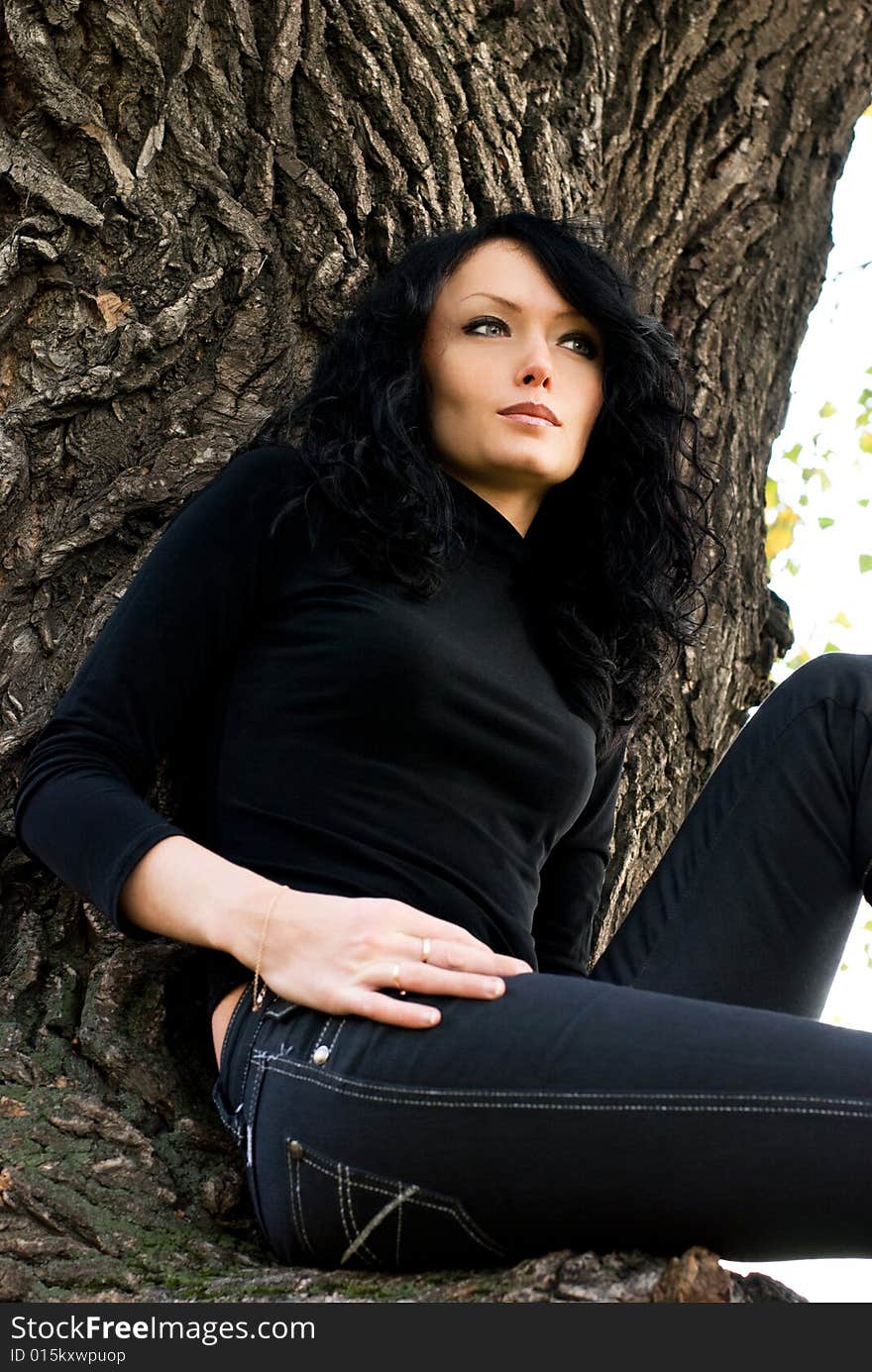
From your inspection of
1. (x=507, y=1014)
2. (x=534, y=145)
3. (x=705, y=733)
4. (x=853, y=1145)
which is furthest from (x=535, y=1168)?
(x=534, y=145)

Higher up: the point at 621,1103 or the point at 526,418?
the point at 526,418

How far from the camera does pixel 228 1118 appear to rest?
2.11 meters

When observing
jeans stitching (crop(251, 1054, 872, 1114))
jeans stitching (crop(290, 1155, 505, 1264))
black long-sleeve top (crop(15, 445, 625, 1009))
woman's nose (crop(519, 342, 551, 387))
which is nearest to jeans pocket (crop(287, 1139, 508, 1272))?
jeans stitching (crop(290, 1155, 505, 1264))

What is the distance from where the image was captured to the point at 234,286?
8.98ft

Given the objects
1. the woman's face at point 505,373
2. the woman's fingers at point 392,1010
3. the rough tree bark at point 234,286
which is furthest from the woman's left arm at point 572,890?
the woman's fingers at point 392,1010

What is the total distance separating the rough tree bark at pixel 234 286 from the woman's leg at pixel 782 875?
51cm

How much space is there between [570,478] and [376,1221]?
1.60 metres

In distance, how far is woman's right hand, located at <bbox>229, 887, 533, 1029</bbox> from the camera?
1875 mm

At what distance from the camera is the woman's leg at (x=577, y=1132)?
1.73 m

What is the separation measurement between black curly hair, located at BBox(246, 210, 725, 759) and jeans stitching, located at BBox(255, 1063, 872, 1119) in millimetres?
896

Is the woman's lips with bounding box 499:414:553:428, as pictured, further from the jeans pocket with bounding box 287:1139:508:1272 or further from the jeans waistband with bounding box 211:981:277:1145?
the jeans pocket with bounding box 287:1139:508:1272

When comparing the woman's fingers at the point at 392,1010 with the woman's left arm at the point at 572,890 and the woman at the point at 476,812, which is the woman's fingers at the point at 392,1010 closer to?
the woman at the point at 476,812

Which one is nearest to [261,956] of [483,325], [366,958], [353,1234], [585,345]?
[366,958]

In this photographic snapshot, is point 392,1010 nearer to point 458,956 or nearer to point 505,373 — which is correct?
point 458,956
